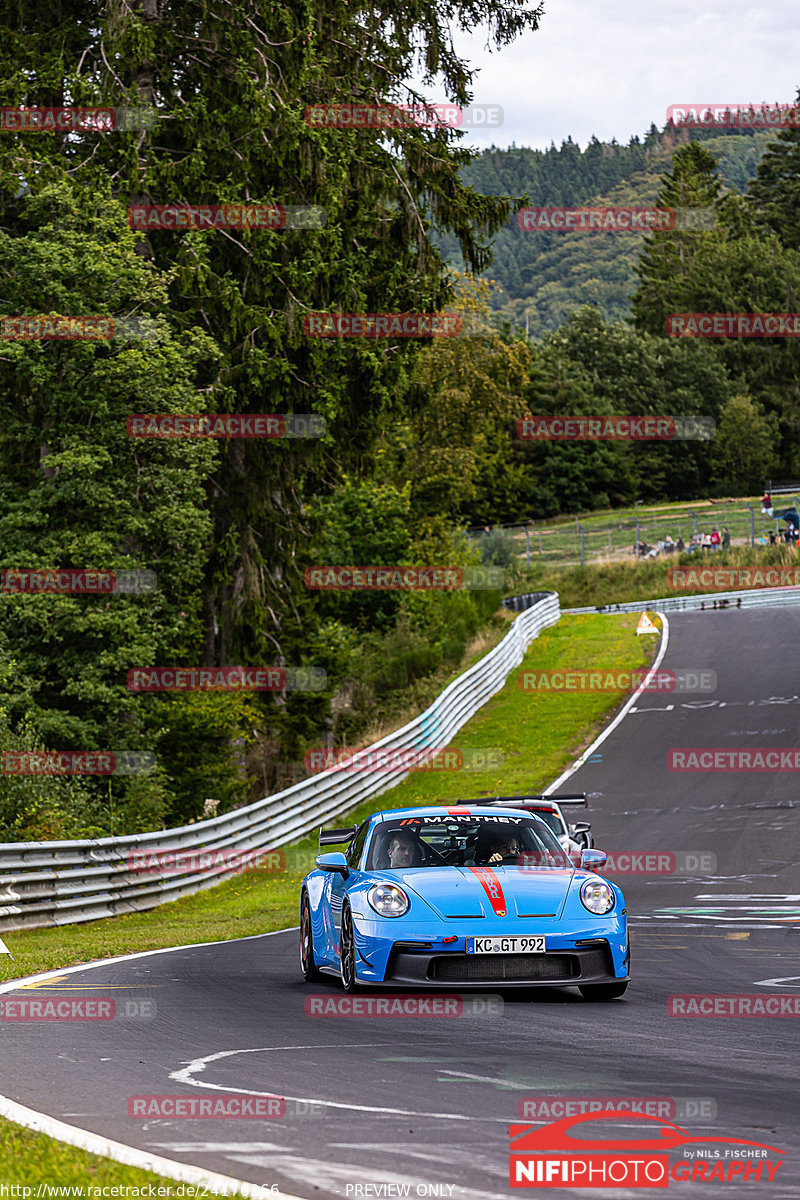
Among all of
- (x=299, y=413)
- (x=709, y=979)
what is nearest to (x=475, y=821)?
(x=709, y=979)

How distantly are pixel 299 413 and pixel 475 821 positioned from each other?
18858mm

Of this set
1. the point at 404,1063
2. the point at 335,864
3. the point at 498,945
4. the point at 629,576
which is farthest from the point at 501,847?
the point at 629,576

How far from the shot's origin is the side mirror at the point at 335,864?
33.8 ft

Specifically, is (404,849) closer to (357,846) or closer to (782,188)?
(357,846)

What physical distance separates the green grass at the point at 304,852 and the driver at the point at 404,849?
12.6ft

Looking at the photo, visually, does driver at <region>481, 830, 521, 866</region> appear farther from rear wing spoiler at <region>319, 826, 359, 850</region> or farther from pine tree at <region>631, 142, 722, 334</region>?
pine tree at <region>631, 142, 722, 334</region>

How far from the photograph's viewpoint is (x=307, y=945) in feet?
36.9

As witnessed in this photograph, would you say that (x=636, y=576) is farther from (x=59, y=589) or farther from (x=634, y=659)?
(x=59, y=589)

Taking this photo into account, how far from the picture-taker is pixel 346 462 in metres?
31.7

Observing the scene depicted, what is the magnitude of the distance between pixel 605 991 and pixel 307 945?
8.52 ft

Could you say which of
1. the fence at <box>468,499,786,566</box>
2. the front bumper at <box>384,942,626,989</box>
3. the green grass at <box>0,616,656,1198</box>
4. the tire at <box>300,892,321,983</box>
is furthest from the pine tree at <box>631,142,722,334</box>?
the front bumper at <box>384,942,626,989</box>

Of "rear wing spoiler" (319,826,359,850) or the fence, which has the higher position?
"rear wing spoiler" (319,826,359,850)

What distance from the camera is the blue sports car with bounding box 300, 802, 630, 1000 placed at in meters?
9.16

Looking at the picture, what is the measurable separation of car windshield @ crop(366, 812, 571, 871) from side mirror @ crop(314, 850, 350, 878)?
17 centimetres
